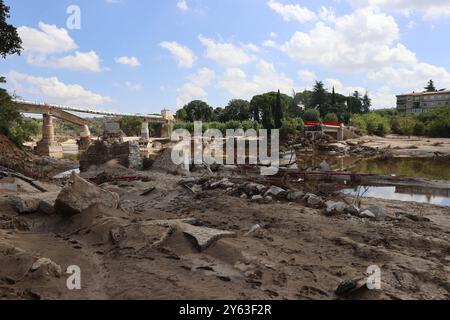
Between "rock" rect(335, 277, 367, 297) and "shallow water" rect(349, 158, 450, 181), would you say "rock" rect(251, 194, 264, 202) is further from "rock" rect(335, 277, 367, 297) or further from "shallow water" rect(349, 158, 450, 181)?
"shallow water" rect(349, 158, 450, 181)

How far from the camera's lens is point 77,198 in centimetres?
806

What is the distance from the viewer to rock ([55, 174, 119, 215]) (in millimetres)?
7965

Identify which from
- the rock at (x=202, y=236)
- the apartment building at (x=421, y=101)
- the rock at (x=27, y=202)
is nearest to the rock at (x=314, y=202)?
the rock at (x=202, y=236)

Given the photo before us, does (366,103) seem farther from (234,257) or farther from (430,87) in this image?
(234,257)

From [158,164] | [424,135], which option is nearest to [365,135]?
[424,135]

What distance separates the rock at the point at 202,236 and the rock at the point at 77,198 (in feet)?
7.79

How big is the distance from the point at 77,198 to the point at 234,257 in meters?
3.86

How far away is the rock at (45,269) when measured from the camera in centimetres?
500

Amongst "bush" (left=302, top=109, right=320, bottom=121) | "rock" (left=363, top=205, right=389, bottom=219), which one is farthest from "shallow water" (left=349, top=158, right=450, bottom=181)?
"bush" (left=302, top=109, right=320, bottom=121)

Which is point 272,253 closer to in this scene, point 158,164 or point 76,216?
point 76,216

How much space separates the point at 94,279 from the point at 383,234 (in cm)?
603

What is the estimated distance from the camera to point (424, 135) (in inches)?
2638
